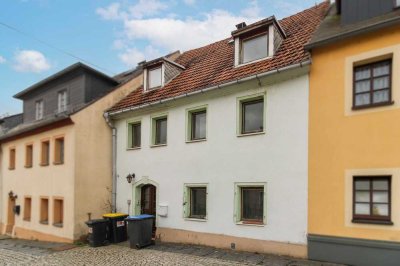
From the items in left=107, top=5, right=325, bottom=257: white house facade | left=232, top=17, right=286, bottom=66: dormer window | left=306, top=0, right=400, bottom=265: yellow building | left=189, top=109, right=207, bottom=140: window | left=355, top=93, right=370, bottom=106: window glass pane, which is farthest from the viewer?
left=189, top=109, right=207, bottom=140: window

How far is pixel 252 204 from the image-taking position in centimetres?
1170

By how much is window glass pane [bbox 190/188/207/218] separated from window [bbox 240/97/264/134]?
2.77 metres

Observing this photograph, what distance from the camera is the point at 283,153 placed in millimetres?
10805

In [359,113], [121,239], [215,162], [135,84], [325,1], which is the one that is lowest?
[121,239]

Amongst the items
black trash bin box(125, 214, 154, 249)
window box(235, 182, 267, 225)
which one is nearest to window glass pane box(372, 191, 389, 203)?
window box(235, 182, 267, 225)

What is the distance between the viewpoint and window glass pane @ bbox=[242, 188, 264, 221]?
11438 mm

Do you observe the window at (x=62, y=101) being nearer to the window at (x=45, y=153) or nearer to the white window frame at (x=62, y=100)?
the white window frame at (x=62, y=100)

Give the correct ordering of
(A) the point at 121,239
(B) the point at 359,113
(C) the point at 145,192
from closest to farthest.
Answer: (B) the point at 359,113
(A) the point at 121,239
(C) the point at 145,192

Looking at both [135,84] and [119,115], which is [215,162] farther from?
[135,84]

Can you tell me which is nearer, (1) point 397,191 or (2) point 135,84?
(1) point 397,191

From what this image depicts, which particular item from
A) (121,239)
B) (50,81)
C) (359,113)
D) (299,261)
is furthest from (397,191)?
(50,81)

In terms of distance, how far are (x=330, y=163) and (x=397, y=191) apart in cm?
174

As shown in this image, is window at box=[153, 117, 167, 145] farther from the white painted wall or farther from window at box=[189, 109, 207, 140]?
window at box=[189, 109, 207, 140]

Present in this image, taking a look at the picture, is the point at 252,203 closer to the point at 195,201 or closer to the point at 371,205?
the point at 195,201
